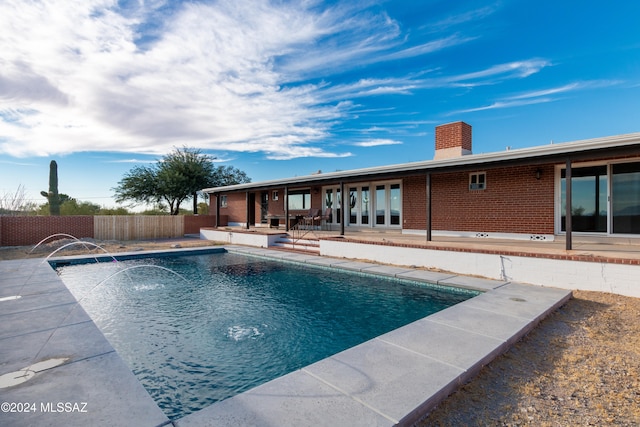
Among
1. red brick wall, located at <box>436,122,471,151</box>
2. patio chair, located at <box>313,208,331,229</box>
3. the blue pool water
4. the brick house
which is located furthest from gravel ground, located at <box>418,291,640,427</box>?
patio chair, located at <box>313,208,331,229</box>

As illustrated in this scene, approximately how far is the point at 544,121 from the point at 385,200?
30.0 feet

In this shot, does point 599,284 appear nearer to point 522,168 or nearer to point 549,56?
point 522,168

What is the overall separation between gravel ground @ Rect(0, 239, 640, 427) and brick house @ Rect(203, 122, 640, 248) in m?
3.45

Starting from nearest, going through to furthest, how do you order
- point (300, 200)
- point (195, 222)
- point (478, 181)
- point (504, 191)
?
point (504, 191)
point (478, 181)
point (300, 200)
point (195, 222)

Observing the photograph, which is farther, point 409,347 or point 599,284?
point 599,284

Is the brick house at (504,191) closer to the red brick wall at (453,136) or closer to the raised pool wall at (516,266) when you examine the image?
the red brick wall at (453,136)

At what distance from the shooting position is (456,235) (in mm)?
10492

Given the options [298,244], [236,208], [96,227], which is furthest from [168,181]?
[298,244]

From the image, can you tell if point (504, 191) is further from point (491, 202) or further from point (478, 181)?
point (478, 181)

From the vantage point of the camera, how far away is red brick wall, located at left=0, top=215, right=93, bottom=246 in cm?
1313

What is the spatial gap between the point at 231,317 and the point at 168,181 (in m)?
21.2

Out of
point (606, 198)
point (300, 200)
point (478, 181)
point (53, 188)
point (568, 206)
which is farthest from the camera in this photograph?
point (53, 188)

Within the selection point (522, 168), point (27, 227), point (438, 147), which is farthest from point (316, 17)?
point (27, 227)

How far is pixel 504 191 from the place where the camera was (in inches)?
374
